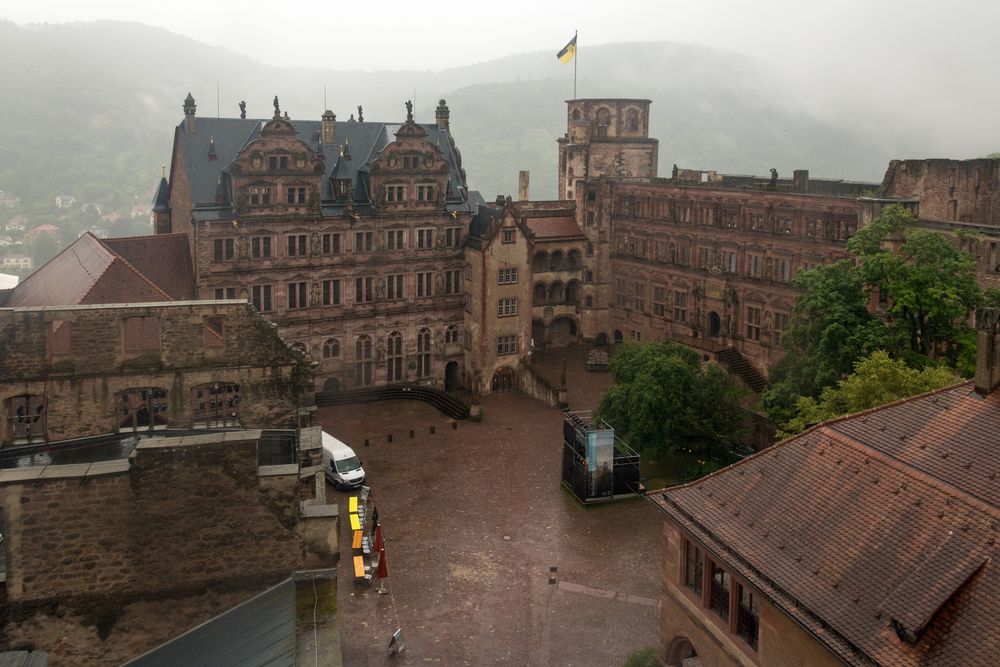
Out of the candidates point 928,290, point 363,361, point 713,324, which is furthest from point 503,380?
point 928,290

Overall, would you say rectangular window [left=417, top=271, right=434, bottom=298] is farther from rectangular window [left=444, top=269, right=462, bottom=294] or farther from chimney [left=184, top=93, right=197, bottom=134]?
chimney [left=184, top=93, right=197, bottom=134]

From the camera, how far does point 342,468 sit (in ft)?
150

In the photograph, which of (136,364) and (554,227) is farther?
(554,227)

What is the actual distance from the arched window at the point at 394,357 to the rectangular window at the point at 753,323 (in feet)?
76.7

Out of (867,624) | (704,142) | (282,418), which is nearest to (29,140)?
(704,142)

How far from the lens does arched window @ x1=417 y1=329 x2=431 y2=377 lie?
63500 millimetres

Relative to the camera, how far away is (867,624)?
18.1 metres

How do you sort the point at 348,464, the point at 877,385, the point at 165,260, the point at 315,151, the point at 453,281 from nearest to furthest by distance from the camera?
the point at 877,385 → the point at 348,464 → the point at 165,260 → the point at 315,151 → the point at 453,281

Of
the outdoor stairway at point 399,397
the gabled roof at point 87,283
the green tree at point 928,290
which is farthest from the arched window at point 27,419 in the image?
the outdoor stairway at point 399,397

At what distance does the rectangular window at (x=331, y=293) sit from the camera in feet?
196

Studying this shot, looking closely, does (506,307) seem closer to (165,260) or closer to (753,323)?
(753,323)

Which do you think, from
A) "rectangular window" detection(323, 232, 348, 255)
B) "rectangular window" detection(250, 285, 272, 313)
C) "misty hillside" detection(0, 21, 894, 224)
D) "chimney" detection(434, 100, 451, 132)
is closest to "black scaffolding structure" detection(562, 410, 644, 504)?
"rectangular window" detection(323, 232, 348, 255)

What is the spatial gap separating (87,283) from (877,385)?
101 ft

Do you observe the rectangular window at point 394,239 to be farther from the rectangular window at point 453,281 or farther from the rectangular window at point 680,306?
the rectangular window at point 680,306
